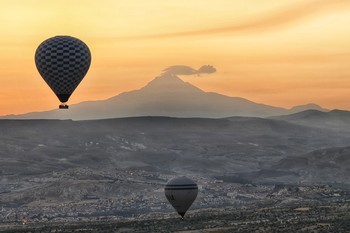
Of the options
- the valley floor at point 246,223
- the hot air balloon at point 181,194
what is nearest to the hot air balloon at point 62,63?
the hot air balloon at point 181,194

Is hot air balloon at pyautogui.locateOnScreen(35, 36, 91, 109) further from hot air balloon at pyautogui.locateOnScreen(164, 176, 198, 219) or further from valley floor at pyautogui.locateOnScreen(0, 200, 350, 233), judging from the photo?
valley floor at pyautogui.locateOnScreen(0, 200, 350, 233)

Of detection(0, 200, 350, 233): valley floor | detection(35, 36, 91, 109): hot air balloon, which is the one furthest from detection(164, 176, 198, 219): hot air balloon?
detection(35, 36, 91, 109): hot air balloon

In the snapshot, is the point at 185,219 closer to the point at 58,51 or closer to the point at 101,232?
the point at 101,232

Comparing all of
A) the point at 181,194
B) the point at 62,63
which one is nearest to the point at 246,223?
the point at 181,194

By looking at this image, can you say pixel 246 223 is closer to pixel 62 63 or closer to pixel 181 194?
pixel 181 194

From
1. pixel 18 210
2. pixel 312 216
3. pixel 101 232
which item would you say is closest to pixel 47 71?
pixel 101 232

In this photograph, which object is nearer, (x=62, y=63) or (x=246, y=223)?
(x=62, y=63)
